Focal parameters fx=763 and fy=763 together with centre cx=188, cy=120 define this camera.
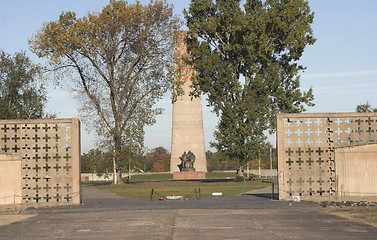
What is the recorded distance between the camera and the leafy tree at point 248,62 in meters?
65.0

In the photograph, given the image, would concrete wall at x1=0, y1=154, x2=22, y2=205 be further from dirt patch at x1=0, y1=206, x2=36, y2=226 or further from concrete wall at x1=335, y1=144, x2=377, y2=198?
concrete wall at x1=335, y1=144, x2=377, y2=198

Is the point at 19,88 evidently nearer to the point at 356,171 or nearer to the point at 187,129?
the point at 187,129

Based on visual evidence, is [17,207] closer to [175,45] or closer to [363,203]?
[363,203]

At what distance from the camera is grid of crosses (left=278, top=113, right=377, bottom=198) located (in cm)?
3959

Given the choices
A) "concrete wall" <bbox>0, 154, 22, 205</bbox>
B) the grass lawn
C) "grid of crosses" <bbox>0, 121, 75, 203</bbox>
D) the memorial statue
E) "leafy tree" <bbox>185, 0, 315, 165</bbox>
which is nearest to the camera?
the grass lawn

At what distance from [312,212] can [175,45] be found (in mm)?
38386

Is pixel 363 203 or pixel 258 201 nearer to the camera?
pixel 363 203

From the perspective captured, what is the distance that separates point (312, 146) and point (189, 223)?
14630 millimetres

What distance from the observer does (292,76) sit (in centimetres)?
6694

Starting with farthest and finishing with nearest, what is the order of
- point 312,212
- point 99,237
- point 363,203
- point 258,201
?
point 258,201
point 363,203
point 312,212
point 99,237

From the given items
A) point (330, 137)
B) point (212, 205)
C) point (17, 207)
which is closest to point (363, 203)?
point (330, 137)

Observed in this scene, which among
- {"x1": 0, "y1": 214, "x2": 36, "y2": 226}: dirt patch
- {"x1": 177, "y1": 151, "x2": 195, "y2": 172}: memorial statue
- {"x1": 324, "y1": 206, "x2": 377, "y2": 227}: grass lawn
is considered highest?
{"x1": 177, "y1": 151, "x2": 195, "y2": 172}: memorial statue

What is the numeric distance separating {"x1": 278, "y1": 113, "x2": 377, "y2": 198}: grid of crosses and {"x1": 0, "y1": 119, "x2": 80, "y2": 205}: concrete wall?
35.3 feet

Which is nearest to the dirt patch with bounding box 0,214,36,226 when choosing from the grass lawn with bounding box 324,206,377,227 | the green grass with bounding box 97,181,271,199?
the grass lawn with bounding box 324,206,377,227
